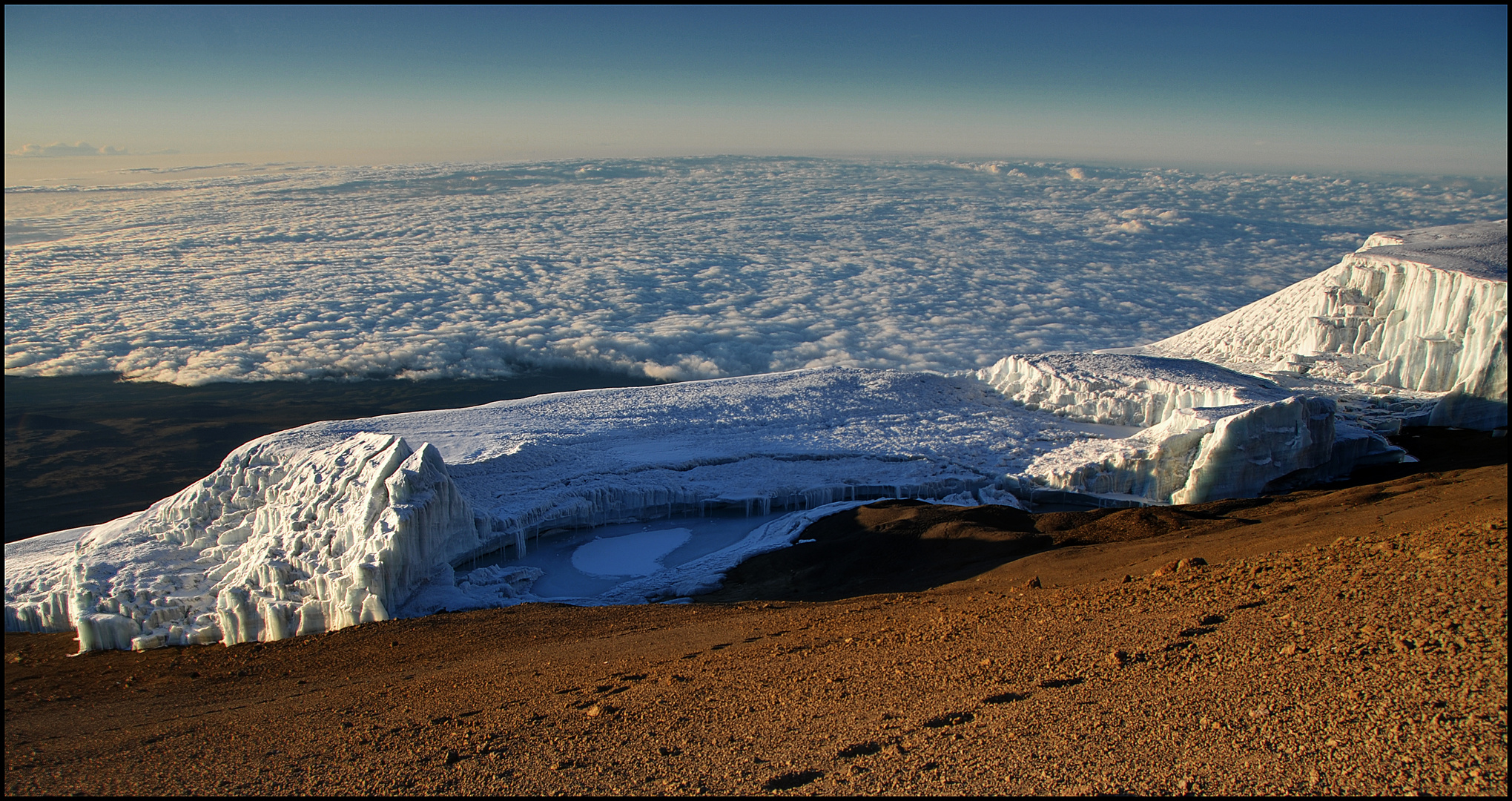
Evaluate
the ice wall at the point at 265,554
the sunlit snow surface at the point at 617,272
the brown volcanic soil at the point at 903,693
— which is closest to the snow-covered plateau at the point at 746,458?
the ice wall at the point at 265,554

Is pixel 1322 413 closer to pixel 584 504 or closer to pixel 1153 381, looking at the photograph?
pixel 1153 381

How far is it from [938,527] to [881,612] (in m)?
4.75

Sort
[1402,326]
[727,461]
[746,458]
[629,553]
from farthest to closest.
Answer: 1. [1402,326]
2. [746,458]
3. [727,461]
4. [629,553]

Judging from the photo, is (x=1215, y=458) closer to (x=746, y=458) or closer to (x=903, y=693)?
(x=746, y=458)

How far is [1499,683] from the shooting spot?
19.8ft

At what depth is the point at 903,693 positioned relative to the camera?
7.43 meters

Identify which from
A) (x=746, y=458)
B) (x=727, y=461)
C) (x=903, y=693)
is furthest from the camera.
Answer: (x=746, y=458)

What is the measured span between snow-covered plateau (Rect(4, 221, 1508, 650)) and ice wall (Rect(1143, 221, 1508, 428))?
0.23 feet

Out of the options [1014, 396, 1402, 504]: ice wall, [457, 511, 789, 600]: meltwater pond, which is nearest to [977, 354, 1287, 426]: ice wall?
[1014, 396, 1402, 504]: ice wall

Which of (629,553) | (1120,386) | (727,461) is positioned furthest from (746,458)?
(1120,386)

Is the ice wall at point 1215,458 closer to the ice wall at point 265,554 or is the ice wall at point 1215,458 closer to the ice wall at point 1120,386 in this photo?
the ice wall at point 1120,386

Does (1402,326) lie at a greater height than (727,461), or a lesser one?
greater

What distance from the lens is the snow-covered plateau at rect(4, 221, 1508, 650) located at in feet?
42.1

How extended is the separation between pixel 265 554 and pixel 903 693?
398 inches
